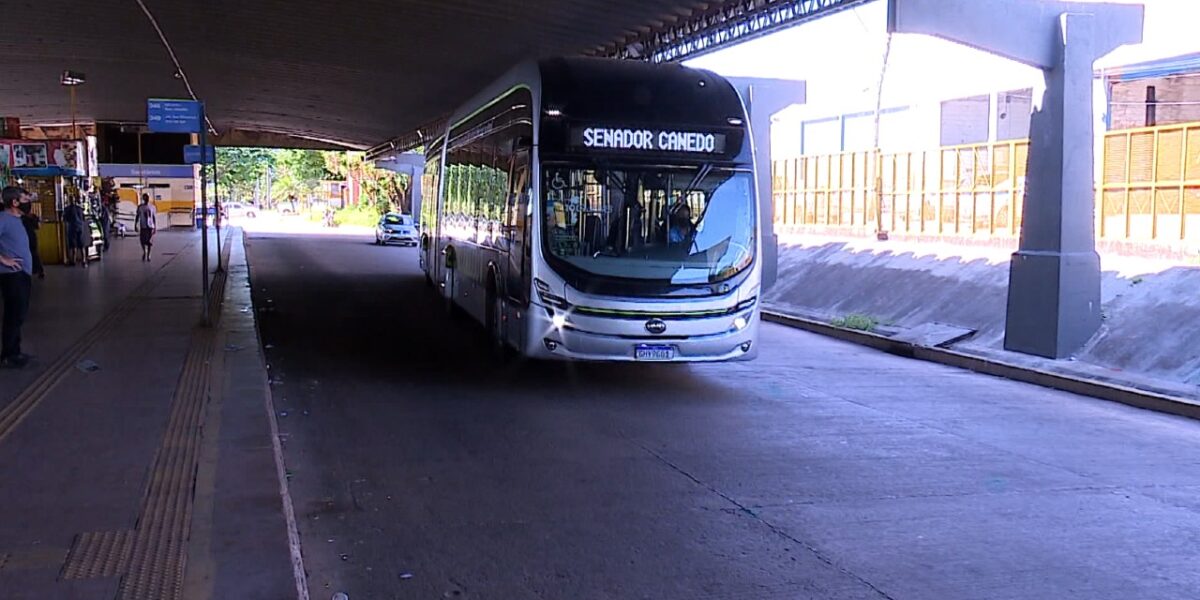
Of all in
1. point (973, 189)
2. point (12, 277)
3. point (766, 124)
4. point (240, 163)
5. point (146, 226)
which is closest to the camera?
point (12, 277)

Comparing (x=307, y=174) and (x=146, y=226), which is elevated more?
(x=307, y=174)

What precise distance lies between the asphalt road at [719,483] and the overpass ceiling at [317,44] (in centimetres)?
715

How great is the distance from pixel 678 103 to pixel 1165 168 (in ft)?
34.2

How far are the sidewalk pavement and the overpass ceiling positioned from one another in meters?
8.97

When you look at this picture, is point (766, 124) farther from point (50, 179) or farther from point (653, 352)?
point (50, 179)

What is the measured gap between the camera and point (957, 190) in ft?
72.3

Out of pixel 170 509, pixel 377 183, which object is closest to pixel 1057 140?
pixel 170 509

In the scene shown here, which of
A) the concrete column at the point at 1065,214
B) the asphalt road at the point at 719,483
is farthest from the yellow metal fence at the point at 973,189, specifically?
the asphalt road at the point at 719,483

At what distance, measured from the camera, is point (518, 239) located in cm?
1086

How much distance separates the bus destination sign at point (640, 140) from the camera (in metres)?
10.4

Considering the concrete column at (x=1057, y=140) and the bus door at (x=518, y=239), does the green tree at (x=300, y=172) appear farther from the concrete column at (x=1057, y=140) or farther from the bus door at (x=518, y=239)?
the bus door at (x=518, y=239)

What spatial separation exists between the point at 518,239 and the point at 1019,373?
701 cm

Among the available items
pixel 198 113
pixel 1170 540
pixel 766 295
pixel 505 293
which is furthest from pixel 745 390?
pixel 766 295

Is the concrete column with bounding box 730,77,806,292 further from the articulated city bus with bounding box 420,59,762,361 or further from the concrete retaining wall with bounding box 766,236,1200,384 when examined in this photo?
the articulated city bus with bounding box 420,59,762,361
